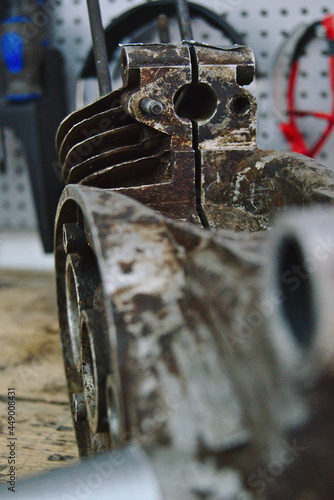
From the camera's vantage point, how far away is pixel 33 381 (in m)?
1.13

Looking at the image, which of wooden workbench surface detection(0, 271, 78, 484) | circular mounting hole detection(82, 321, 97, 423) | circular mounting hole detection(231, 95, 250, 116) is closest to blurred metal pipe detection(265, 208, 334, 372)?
circular mounting hole detection(82, 321, 97, 423)

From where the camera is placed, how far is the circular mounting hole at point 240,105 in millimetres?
716

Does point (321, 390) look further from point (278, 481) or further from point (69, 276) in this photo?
point (69, 276)

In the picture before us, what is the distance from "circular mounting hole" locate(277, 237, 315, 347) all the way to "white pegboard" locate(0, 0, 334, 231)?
157 centimetres

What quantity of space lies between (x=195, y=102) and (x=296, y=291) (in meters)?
0.46

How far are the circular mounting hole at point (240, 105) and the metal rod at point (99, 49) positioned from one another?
28cm

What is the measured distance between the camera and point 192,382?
40cm

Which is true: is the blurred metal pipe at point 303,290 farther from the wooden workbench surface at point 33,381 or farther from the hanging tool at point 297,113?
the hanging tool at point 297,113

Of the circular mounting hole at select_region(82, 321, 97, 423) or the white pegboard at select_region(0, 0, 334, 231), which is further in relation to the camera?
the white pegboard at select_region(0, 0, 334, 231)

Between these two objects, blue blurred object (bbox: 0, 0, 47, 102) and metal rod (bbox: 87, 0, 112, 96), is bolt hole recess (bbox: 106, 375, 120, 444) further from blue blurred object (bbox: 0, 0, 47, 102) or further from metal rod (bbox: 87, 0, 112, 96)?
blue blurred object (bbox: 0, 0, 47, 102)

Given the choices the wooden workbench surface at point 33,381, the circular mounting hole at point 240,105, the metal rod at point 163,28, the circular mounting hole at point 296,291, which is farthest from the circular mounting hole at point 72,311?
the metal rod at point 163,28

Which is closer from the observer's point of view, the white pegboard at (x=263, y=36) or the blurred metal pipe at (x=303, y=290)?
the blurred metal pipe at (x=303, y=290)

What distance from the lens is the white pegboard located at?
181cm

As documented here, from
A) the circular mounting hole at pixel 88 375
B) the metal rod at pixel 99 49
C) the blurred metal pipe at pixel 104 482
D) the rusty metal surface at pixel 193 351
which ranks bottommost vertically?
the circular mounting hole at pixel 88 375
